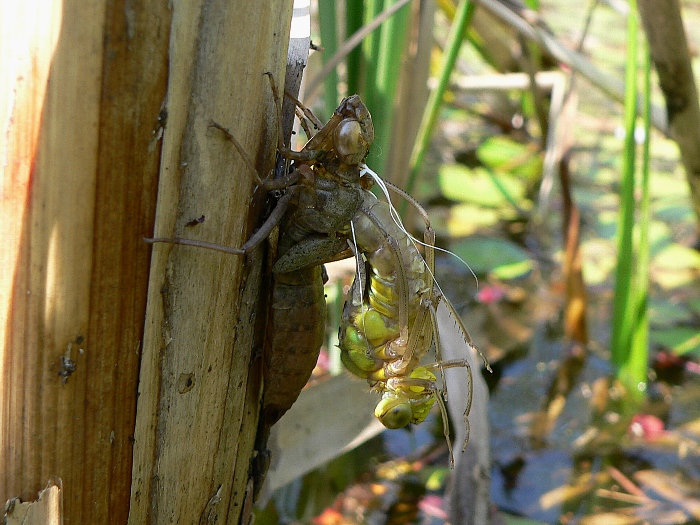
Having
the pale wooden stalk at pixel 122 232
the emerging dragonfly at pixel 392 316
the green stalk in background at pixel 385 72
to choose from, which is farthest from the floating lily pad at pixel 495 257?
the pale wooden stalk at pixel 122 232

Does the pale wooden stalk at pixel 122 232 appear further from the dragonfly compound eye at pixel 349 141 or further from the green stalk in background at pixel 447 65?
the green stalk in background at pixel 447 65

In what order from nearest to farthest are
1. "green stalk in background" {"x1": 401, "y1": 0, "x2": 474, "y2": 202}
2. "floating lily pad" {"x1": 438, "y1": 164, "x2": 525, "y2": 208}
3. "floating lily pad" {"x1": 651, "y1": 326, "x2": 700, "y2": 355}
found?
"green stalk in background" {"x1": 401, "y1": 0, "x2": 474, "y2": 202}
"floating lily pad" {"x1": 651, "y1": 326, "x2": 700, "y2": 355}
"floating lily pad" {"x1": 438, "y1": 164, "x2": 525, "y2": 208}

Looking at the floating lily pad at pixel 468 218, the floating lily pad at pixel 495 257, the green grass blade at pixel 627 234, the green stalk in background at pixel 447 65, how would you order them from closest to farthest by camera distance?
the green stalk in background at pixel 447 65 < the green grass blade at pixel 627 234 < the floating lily pad at pixel 495 257 < the floating lily pad at pixel 468 218

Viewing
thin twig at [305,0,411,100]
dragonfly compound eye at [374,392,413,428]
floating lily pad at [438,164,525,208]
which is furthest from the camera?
floating lily pad at [438,164,525,208]

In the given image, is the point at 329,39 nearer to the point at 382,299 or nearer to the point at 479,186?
the point at 382,299

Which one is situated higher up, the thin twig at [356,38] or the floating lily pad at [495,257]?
the thin twig at [356,38]

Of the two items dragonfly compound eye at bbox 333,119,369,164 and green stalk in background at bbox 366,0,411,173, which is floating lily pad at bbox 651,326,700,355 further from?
dragonfly compound eye at bbox 333,119,369,164

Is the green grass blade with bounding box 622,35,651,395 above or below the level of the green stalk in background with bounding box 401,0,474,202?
below

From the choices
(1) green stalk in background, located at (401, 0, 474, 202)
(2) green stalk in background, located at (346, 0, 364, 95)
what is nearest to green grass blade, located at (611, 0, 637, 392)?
(1) green stalk in background, located at (401, 0, 474, 202)

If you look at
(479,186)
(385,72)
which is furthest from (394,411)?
(479,186)
